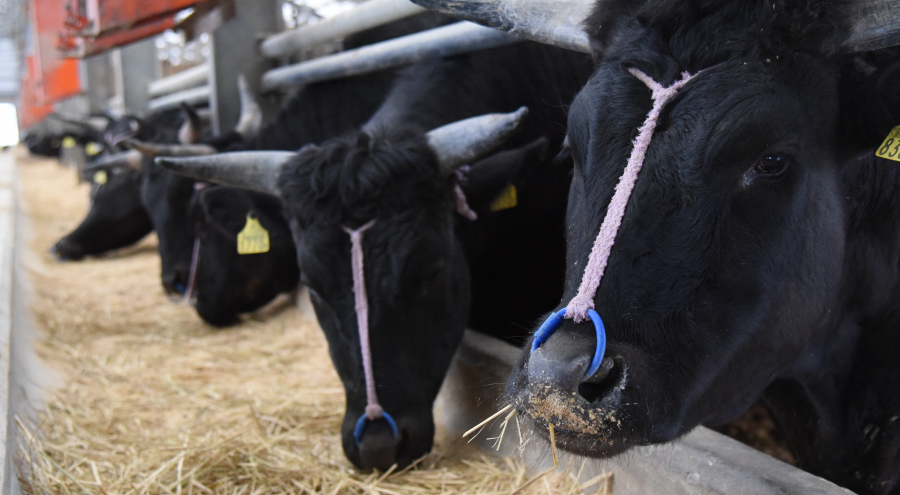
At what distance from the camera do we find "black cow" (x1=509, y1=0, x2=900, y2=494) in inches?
54.0

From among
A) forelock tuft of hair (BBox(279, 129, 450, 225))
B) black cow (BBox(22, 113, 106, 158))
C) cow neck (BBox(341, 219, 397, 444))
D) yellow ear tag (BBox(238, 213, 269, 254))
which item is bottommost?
black cow (BBox(22, 113, 106, 158))

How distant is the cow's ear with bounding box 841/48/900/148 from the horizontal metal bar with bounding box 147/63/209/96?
289 inches

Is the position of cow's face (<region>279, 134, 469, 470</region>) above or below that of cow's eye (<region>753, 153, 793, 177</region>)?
below

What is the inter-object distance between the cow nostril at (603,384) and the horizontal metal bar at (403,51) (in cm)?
A: 203

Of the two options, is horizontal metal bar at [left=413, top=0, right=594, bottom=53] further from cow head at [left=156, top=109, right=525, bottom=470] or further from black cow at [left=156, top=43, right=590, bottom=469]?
cow head at [left=156, top=109, right=525, bottom=470]

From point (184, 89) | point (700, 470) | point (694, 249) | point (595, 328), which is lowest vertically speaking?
point (184, 89)

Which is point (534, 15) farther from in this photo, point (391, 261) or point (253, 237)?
point (253, 237)

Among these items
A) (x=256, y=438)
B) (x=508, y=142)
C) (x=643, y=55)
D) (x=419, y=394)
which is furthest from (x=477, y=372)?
(x=643, y=55)

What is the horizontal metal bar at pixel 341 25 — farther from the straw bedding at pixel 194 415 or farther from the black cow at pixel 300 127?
the straw bedding at pixel 194 415

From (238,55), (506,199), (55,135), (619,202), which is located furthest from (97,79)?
(619,202)

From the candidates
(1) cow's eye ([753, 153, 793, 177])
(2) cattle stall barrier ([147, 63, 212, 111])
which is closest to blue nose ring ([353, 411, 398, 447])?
(1) cow's eye ([753, 153, 793, 177])

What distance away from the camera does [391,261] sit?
247cm

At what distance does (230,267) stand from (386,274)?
2.80 m

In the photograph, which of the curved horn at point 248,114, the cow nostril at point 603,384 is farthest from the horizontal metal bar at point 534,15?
the curved horn at point 248,114
